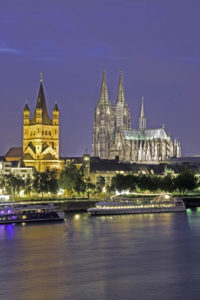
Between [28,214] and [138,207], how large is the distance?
20.9 m

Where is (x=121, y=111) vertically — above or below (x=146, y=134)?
above

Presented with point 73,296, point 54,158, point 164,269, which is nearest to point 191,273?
point 164,269

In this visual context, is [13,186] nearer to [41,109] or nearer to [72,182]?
[72,182]

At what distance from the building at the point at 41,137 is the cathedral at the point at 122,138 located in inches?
1734

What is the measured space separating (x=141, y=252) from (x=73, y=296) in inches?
583

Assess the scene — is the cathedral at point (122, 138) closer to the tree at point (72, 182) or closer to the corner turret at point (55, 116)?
the corner turret at point (55, 116)

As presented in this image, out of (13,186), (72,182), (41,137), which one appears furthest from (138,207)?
→ (41,137)

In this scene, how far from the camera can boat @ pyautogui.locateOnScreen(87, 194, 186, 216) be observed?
88.6m

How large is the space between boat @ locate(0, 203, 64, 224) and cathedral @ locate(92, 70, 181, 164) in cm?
10463

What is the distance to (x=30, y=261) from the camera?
4850cm

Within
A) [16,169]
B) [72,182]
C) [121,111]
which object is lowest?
[72,182]

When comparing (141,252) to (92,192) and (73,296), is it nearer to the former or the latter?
(73,296)

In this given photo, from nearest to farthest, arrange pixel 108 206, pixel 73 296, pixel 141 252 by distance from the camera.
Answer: pixel 73 296, pixel 141 252, pixel 108 206

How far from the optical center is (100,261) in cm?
4862
